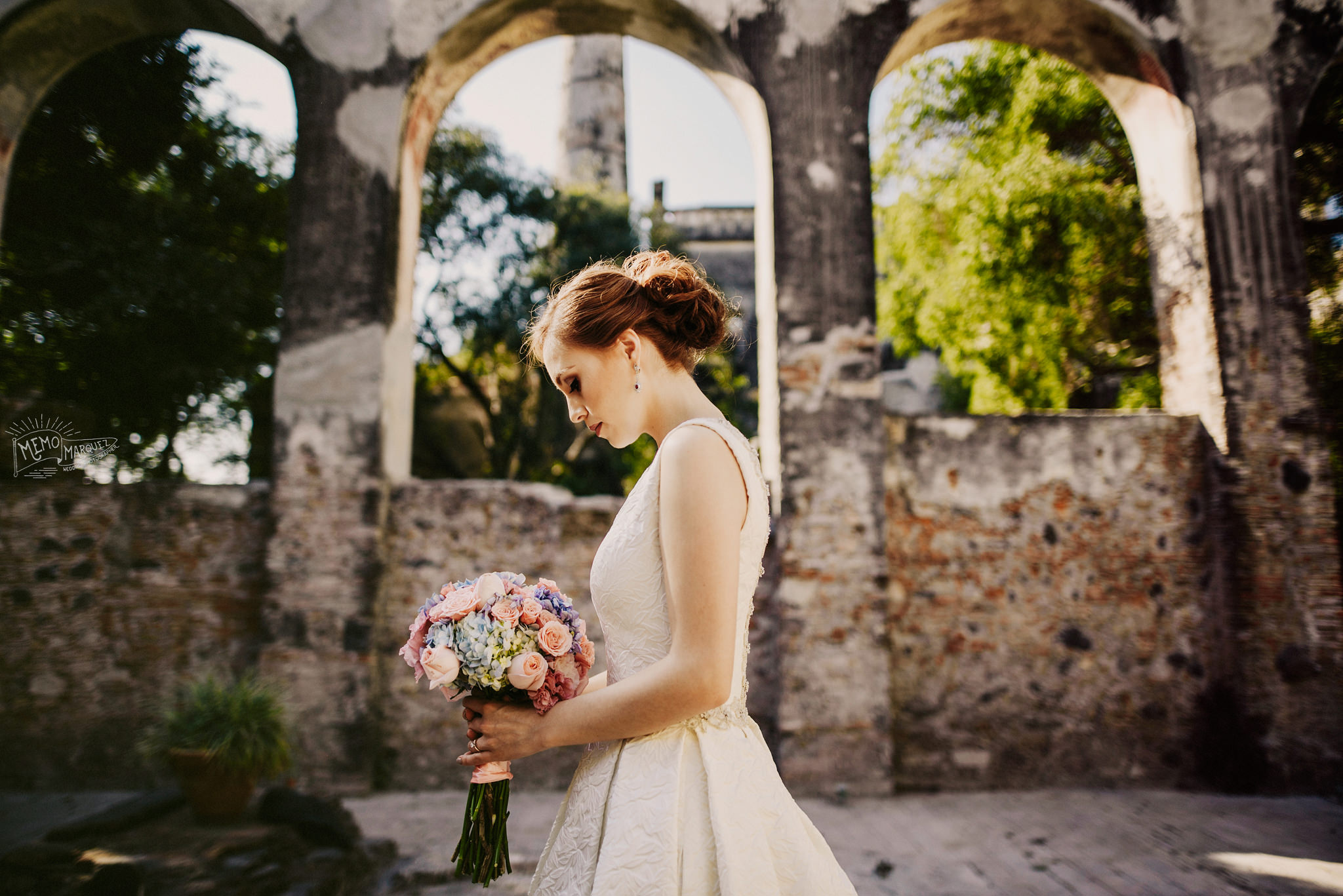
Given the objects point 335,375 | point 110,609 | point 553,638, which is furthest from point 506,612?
point 110,609

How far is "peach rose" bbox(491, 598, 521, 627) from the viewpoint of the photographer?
132 cm

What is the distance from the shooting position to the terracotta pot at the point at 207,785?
3.12 metres

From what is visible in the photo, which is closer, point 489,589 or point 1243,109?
point 489,589

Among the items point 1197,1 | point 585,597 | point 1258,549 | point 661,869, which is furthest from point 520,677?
point 1197,1

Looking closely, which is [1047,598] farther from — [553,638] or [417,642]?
[417,642]

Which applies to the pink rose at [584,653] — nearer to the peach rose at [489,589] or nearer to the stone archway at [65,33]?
the peach rose at [489,589]

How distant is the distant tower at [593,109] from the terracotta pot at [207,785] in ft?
69.6

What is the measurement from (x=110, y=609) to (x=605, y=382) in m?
4.52

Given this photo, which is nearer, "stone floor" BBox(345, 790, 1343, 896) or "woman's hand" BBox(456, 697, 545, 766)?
"woman's hand" BBox(456, 697, 545, 766)

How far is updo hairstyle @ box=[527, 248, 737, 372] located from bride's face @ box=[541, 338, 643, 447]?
2cm

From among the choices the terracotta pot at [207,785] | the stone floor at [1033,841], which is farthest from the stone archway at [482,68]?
the stone floor at [1033,841]

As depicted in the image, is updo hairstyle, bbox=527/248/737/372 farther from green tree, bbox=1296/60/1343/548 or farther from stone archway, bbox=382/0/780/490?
green tree, bbox=1296/60/1343/548

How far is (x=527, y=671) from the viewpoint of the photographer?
1.27 meters

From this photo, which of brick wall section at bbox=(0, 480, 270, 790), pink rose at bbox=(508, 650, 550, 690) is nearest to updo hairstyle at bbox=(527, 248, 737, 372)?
pink rose at bbox=(508, 650, 550, 690)
